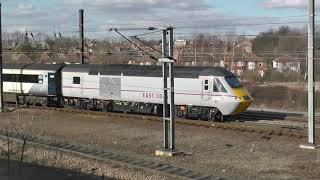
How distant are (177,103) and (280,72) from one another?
3934cm

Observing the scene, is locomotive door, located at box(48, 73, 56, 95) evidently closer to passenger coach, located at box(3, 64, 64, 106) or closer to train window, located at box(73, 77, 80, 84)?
passenger coach, located at box(3, 64, 64, 106)

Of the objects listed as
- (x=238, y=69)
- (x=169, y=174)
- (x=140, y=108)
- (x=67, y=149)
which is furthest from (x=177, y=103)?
(x=238, y=69)

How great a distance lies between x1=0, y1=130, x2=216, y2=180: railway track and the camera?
14320 mm

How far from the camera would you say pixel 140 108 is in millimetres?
32125

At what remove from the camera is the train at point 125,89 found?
28328mm

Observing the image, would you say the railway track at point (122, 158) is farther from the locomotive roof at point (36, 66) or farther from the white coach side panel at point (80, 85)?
the locomotive roof at point (36, 66)

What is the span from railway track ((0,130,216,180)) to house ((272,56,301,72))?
45.9 metres

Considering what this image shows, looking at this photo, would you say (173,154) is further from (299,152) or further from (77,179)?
(77,179)

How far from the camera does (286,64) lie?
2854 inches

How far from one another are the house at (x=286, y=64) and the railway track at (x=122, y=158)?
4592cm

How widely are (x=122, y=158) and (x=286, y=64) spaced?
5904 centimetres

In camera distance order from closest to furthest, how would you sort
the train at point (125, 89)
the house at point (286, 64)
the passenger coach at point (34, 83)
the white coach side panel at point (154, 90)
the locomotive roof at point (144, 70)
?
1. the train at point (125, 89)
2. the locomotive roof at point (144, 70)
3. the white coach side panel at point (154, 90)
4. the passenger coach at point (34, 83)
5. the house at point (286, 64)

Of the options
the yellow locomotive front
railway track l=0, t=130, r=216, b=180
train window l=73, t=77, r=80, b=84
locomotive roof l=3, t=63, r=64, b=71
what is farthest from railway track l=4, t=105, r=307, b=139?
locomotive roof l=3, t=63, r=64, b=71

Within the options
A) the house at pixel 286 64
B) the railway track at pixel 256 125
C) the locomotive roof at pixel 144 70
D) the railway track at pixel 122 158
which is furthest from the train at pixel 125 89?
the house at pixel 286 64
